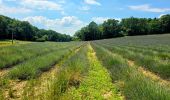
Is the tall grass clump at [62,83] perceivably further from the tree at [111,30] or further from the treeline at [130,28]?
the tree at [111,30]

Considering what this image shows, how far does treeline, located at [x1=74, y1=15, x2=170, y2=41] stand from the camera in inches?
4225

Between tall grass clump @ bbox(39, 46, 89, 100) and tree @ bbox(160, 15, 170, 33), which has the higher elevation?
tree @ bbox(160, 15, 170, 33)

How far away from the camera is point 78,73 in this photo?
36.7 feet

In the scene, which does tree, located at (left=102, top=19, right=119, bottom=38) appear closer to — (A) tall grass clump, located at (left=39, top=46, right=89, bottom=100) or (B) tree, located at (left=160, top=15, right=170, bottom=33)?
(B) tree, located at (left=160, top=15, right=170, bottom=33)

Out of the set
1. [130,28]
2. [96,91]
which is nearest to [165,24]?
[130,28]

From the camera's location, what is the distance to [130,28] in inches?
4663

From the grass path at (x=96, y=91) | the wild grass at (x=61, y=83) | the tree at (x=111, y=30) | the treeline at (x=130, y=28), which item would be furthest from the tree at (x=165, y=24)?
the grass path at (x=96, y=91)

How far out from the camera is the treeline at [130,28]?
107 metres

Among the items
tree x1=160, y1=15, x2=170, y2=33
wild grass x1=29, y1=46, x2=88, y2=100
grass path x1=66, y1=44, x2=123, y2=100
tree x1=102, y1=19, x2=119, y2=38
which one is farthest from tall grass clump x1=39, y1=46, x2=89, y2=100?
tree x1=102, y1=19, x2=119, y2=38

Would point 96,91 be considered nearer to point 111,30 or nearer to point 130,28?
point 130,28

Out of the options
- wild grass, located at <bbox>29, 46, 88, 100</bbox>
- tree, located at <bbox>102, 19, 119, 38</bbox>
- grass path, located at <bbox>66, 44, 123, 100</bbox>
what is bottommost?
grass path, located at <bbox>66, 44, 123, 100</bbox>

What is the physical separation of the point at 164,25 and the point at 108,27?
1011 inches

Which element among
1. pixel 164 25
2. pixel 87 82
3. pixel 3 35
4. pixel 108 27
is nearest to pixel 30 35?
pixel 3 35

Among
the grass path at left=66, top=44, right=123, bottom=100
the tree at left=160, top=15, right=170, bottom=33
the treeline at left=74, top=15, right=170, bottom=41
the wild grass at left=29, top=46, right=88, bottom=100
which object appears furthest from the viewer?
the treeline at left=74, top=15, right=170, bottom=41
